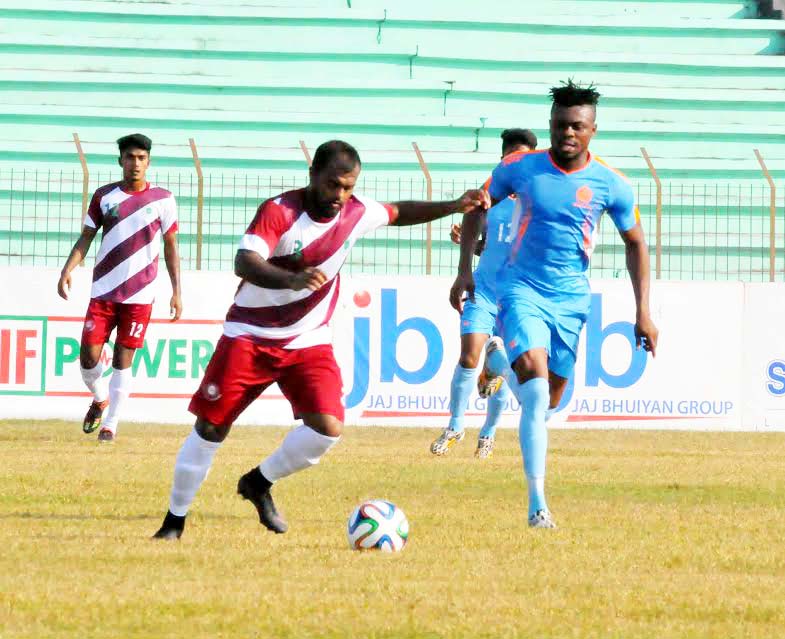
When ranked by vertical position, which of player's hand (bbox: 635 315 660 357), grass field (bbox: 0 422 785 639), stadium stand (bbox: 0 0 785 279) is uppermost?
stadium stand (bbox: 0 0 785 279)

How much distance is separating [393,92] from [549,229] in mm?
14923

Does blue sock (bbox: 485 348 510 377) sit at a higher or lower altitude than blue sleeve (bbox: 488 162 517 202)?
lower

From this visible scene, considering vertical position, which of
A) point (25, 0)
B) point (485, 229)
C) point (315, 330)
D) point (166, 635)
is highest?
point (25, 0)

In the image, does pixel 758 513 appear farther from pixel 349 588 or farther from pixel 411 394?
pixel 411 394

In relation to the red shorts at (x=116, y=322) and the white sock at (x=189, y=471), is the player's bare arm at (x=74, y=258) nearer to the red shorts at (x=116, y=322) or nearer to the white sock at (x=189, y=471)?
the red shorts at (x=116, y=322)

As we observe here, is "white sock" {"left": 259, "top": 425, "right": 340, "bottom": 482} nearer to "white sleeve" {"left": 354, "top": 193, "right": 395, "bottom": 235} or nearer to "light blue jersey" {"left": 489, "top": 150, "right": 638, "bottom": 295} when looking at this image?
"white sleeve" {"left": 354, "top": 193, "right": 395, "bottom": 235}

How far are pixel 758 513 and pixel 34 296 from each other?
386 inches

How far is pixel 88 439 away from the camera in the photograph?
13984 millimetres

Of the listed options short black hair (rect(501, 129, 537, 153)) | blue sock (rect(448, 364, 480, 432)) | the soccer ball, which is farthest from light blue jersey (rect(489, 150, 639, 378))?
blue sock (rect(448, 364, 480, 432))

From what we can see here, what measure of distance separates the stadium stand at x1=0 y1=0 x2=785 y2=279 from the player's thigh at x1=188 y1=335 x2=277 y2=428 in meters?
13.2

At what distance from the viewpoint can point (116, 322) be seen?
13.4 meters

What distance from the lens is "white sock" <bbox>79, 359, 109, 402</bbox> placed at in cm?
1343

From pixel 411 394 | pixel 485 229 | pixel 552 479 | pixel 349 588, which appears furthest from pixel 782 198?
pixel 349 588

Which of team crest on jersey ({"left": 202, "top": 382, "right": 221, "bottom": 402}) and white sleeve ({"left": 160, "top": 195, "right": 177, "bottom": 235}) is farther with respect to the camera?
white sleeve ({"left": 160, "top": 195, "right": 177, "bottom": 235})
